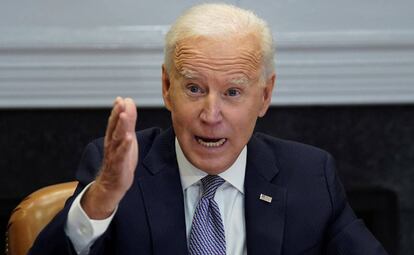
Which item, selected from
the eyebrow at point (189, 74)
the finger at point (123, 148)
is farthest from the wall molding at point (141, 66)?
the finger at point (123, 148)

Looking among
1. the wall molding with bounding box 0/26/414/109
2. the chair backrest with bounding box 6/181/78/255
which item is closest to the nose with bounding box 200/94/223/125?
the chair backrest with bounding box 6/181/78/255

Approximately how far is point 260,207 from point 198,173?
0.18 m

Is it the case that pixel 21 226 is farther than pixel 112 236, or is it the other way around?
pixel 21 226

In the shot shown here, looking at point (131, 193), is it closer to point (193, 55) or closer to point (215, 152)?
point (215, 152)

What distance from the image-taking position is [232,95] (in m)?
2.24

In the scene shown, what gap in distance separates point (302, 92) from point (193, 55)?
1.32m

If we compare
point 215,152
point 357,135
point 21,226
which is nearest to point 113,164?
point 215,152

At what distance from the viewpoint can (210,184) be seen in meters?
2.34

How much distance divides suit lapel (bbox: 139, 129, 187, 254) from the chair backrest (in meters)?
0.30

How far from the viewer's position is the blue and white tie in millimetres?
2277

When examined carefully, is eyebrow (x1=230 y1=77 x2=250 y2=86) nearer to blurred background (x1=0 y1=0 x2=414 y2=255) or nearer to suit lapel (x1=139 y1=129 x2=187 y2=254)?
suit lapel (x1=139 y1=129 x2=187 y2=254)

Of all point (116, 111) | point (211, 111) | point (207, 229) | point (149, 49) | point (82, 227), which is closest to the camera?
point (116, 111)

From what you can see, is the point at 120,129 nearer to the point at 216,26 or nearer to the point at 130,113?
the point at 130,113

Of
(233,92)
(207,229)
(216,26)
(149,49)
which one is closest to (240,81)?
(233,92)
